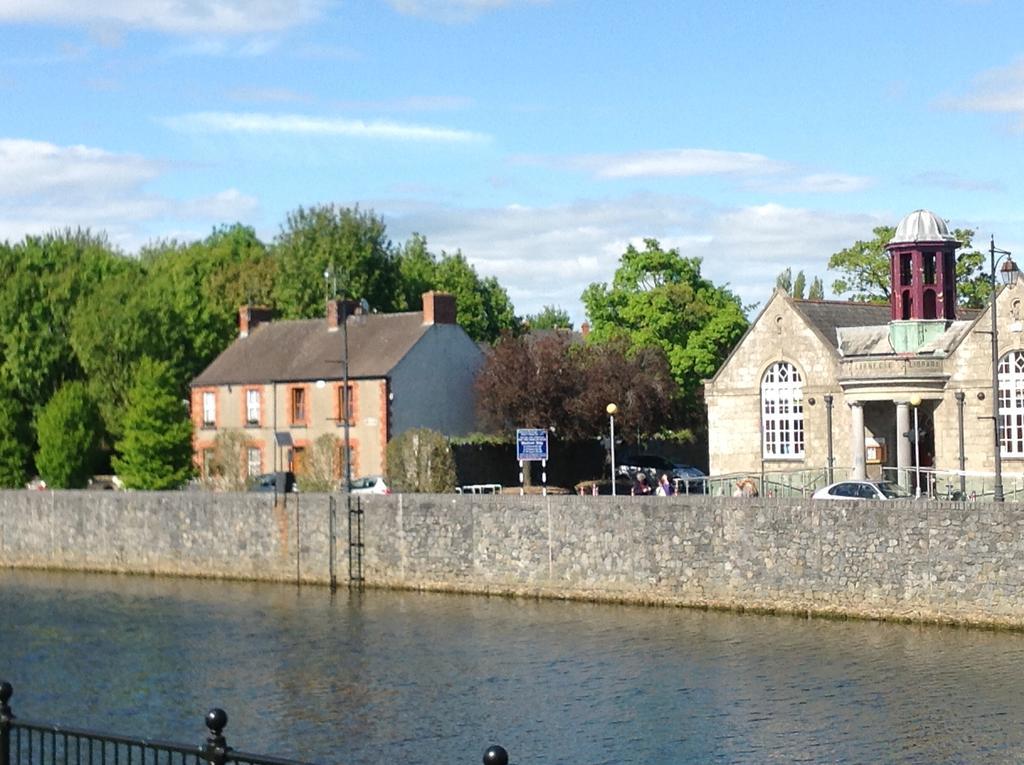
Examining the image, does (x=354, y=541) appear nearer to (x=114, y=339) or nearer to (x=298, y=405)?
(x=298, y=405)

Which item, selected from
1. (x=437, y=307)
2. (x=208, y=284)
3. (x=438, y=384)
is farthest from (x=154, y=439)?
(x=208, y=284)

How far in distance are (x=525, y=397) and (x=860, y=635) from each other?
96.8 feet

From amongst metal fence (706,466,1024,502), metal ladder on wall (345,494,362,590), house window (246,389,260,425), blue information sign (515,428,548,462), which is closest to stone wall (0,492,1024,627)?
metal ladder on wall (345,494,362,590)

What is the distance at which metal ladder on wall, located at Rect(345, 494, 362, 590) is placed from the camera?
158 feet

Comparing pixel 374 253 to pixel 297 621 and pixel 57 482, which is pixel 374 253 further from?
pixel 297 621

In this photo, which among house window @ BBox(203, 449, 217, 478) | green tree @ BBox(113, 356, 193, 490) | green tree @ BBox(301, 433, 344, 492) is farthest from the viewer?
house window @ BBox(203, 449, 217, 478)

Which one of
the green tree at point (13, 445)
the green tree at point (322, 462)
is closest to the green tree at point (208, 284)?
the green tree at point (13, 445)

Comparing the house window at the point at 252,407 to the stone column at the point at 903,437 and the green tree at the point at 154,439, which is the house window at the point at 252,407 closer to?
the green tree at the point at 154,439

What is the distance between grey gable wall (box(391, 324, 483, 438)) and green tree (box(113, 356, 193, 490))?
7.99 metres

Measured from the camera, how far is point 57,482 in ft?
217

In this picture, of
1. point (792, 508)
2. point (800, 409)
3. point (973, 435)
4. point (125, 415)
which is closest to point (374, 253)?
point (125, 415)

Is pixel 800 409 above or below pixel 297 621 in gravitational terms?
above

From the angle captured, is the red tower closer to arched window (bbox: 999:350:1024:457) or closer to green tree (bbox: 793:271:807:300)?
arched window (bbox: 999:350:1024:457)

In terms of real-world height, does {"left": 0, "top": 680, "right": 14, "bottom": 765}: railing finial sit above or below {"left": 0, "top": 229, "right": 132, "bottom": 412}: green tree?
below
